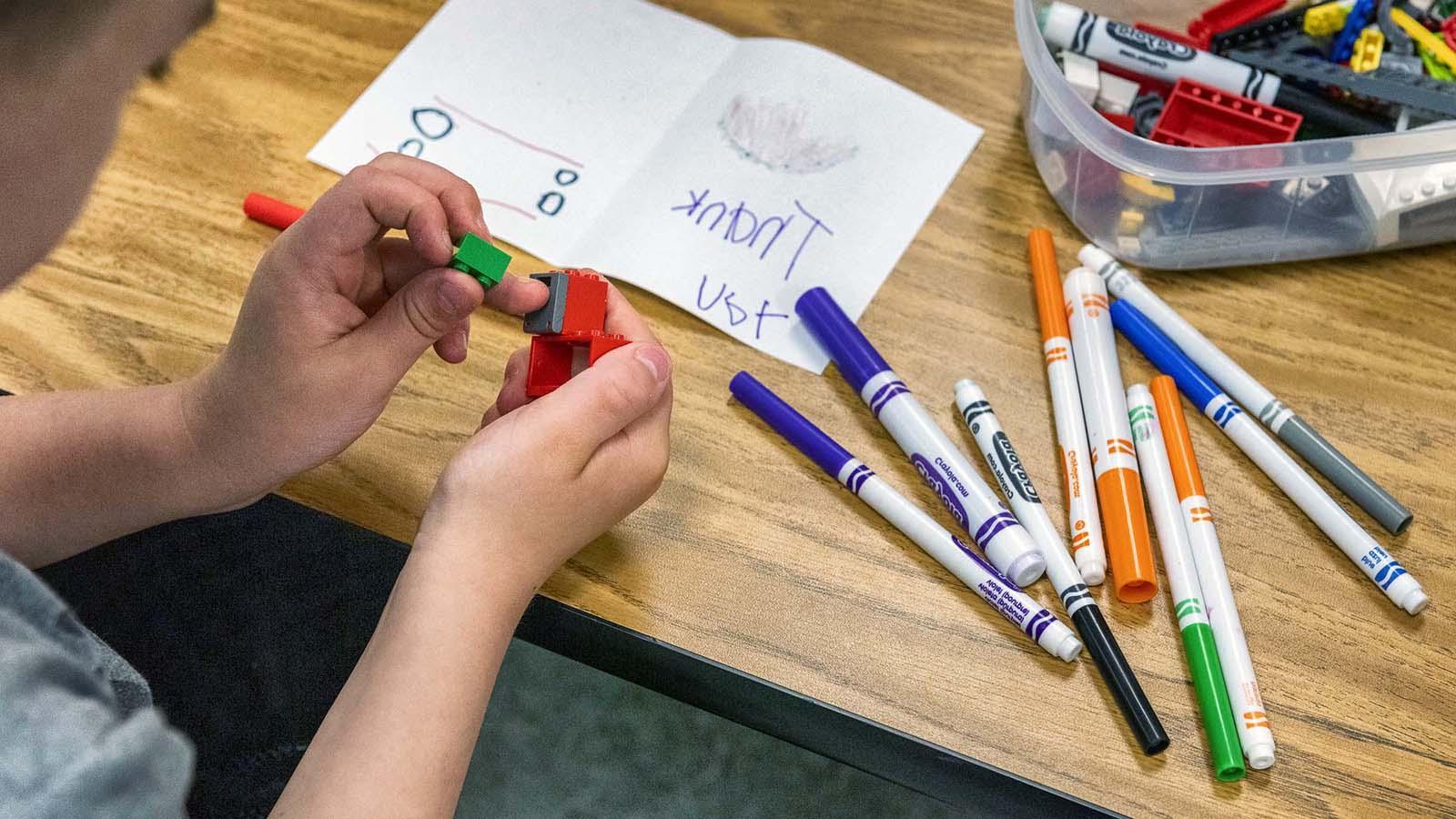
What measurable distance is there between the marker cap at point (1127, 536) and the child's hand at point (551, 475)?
220mm

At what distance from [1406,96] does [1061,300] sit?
0.22 m

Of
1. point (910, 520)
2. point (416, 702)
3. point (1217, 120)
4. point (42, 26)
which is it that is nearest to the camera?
point (42, 26)

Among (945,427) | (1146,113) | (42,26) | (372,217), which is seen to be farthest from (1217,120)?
(42,26)

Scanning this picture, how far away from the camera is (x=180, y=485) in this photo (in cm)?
58

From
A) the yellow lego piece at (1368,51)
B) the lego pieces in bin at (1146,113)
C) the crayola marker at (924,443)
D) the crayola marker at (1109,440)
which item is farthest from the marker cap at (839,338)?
the yellow lego piece at (1368,51)

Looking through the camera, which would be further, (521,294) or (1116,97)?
(1116,97)

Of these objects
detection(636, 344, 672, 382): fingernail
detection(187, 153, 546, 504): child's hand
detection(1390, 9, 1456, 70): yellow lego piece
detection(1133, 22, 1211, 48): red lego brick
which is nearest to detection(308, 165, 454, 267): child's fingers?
detection(187, 153, 546, 504): child's hand

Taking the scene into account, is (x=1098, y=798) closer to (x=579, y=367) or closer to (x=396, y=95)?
(x=579, y=367)

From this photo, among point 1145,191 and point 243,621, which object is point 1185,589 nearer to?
point 1145,191

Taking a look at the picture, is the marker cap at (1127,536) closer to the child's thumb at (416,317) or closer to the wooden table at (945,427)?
the wooden table at (945,427)

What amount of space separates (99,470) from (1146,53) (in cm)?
61

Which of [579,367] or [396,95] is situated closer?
[579,367]

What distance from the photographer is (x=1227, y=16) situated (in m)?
0.73

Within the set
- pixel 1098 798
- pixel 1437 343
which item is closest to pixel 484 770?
pixel 1098 798
